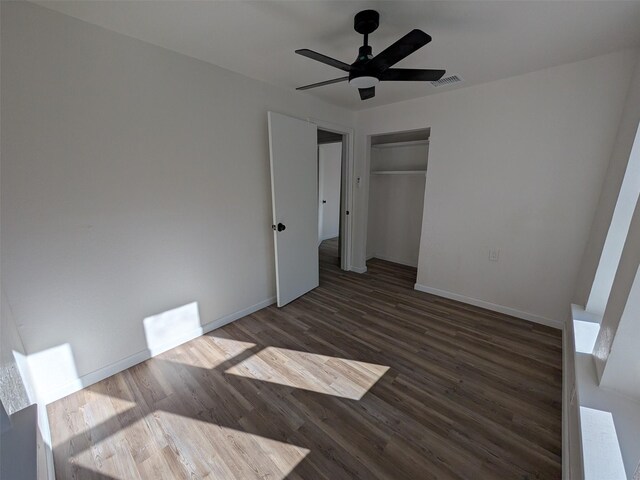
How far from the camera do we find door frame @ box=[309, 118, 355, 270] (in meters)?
3.62

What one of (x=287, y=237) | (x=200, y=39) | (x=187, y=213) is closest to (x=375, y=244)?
(x=287, y=237)


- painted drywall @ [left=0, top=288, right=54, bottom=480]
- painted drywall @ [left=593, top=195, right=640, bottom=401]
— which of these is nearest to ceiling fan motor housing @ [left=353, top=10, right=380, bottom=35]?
painted drywall @ [left=593, top=195, right=640, bottom=401]

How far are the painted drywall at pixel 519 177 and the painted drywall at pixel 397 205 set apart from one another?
103 centimetres

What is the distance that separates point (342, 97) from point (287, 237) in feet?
5.90

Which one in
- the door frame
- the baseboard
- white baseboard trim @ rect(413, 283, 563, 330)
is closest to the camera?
white baseboard trim @ rect(413, 283, 563, 330)

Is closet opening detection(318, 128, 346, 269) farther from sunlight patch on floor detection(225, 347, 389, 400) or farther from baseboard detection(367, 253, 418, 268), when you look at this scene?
sunlight patch on floor detection(225, 347, 389, 400)

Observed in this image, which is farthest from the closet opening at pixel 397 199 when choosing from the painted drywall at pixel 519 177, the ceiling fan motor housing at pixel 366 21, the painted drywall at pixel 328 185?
the ceiling fan motor housing at pixel 366 21

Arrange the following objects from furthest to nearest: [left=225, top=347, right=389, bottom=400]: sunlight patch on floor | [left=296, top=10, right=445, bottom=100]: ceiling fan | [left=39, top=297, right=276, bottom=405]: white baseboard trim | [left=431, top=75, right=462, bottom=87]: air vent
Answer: [left=431, top=75, right=462, bottom=87]: air vent → [left=225, top=347, right=389, bottom=400]: sunlight patch on floor → [left=39, top=297, right=276, bottom=405]: white baseboard trim → [left=296, top=10, right=445, bottom=100]: ceiling fan

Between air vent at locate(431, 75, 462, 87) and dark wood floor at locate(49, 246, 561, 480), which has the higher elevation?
air vent at locate(431, 75, 462, 87)

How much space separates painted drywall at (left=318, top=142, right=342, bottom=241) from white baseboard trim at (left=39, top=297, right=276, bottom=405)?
364cm

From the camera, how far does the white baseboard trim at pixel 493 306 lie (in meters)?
2.59

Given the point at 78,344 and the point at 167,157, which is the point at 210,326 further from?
the point at 167,157

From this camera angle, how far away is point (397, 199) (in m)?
4.42

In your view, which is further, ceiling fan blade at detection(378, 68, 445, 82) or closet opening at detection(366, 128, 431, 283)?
closet opening at detection(366, 128, 431, 283)
